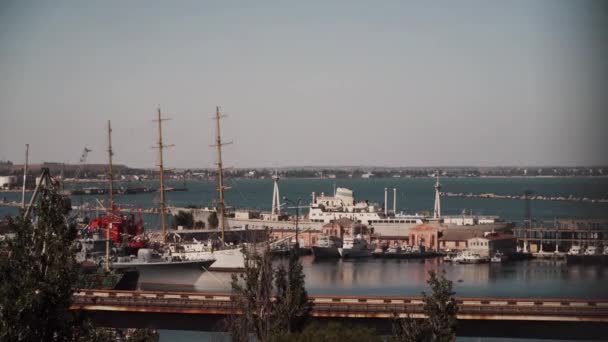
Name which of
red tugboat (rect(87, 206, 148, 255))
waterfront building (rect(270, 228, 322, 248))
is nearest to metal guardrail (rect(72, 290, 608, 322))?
red tugboat (rect(87, 206, 148, 255))

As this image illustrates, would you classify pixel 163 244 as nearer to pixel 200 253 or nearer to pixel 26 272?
pixel 200 253

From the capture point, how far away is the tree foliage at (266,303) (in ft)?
25.7

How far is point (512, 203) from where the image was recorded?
5031cm

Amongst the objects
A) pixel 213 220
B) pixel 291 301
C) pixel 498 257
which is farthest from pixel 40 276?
pixel 213 220

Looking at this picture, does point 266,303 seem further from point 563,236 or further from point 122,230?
point 563,236

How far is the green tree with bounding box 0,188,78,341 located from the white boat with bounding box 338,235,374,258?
57.2 ft

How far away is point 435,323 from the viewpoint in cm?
673

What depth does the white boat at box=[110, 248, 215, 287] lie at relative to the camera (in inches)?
647

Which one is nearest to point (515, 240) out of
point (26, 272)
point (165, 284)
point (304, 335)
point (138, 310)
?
point (165, 284)

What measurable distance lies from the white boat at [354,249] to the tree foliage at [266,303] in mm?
15099

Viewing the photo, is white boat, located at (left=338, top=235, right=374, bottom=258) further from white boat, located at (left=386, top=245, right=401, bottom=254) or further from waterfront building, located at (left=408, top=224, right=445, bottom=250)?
waterfront building, located at (left=408, top=224, right=445, bottom=250)

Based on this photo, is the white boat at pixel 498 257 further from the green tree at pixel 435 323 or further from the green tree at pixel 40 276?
the green tree at pixel 40 276

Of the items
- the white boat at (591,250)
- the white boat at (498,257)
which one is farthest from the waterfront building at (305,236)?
the white boat at (591,250)

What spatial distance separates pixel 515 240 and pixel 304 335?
1751 cm
